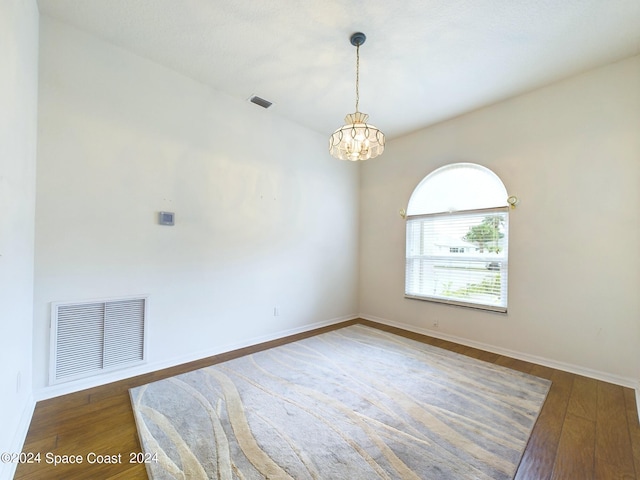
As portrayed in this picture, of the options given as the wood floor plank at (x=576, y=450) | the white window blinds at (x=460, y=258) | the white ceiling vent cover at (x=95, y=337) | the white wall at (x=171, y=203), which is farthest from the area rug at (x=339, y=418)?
the white window blinds at (x=460, y=258)

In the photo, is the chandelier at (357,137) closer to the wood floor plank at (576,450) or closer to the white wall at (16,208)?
the white wall at (16,208)

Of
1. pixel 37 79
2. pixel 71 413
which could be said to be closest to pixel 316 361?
pixel 71 413

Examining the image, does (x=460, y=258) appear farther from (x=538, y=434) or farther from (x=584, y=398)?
(x=538, y=434)

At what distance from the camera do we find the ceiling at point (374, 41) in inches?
81.8

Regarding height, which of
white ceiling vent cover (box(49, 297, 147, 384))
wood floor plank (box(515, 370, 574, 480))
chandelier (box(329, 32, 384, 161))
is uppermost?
chandelier (box(329, 32, 384, 161))

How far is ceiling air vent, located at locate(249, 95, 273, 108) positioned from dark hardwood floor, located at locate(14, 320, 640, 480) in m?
3.16

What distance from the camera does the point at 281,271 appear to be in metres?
3.77

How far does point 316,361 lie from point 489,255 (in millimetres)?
2431

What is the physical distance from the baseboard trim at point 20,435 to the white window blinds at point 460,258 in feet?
13.1

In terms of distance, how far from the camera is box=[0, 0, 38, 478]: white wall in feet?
4.61

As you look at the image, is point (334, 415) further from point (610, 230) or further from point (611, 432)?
point (610, 230)

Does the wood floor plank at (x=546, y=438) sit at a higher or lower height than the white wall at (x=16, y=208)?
lower

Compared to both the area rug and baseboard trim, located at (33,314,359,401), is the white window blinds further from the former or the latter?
baseboard trim, located at (33,314,359,401)

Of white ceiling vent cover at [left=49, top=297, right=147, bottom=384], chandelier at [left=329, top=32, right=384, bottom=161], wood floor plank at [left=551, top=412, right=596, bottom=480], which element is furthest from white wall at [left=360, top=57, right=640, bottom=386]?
white ceiling vent cover at [left=49, top=297, right=147, bottom=384]
